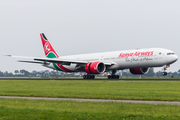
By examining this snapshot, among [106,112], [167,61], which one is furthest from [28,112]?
[167,61]

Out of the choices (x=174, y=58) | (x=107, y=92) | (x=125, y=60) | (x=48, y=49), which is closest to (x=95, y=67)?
(x=125, y=60)

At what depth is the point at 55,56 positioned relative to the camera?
70.4m

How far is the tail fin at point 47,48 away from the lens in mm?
70625

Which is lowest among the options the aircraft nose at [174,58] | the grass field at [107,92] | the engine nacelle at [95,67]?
the grass field at [107,92]

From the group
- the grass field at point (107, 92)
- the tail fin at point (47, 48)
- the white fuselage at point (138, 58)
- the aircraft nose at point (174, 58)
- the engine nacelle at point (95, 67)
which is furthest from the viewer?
the tail fin at point (47, 48)

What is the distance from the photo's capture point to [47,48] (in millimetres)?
71188

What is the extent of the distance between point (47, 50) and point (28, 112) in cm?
5707

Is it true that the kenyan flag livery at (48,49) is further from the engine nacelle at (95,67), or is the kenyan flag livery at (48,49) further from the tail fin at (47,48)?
the engine nacelle at (95,67)

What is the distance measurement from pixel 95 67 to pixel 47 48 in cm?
2053

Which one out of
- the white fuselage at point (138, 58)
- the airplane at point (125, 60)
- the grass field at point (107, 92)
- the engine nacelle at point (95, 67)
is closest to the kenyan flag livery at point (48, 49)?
the airplane at point (125, 60)

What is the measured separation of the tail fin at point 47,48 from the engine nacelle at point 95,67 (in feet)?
53.7

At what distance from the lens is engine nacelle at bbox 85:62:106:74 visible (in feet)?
178

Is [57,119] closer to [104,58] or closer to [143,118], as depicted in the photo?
[143,118]

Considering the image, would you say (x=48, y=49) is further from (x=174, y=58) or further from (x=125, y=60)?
(x=174, y=58)
